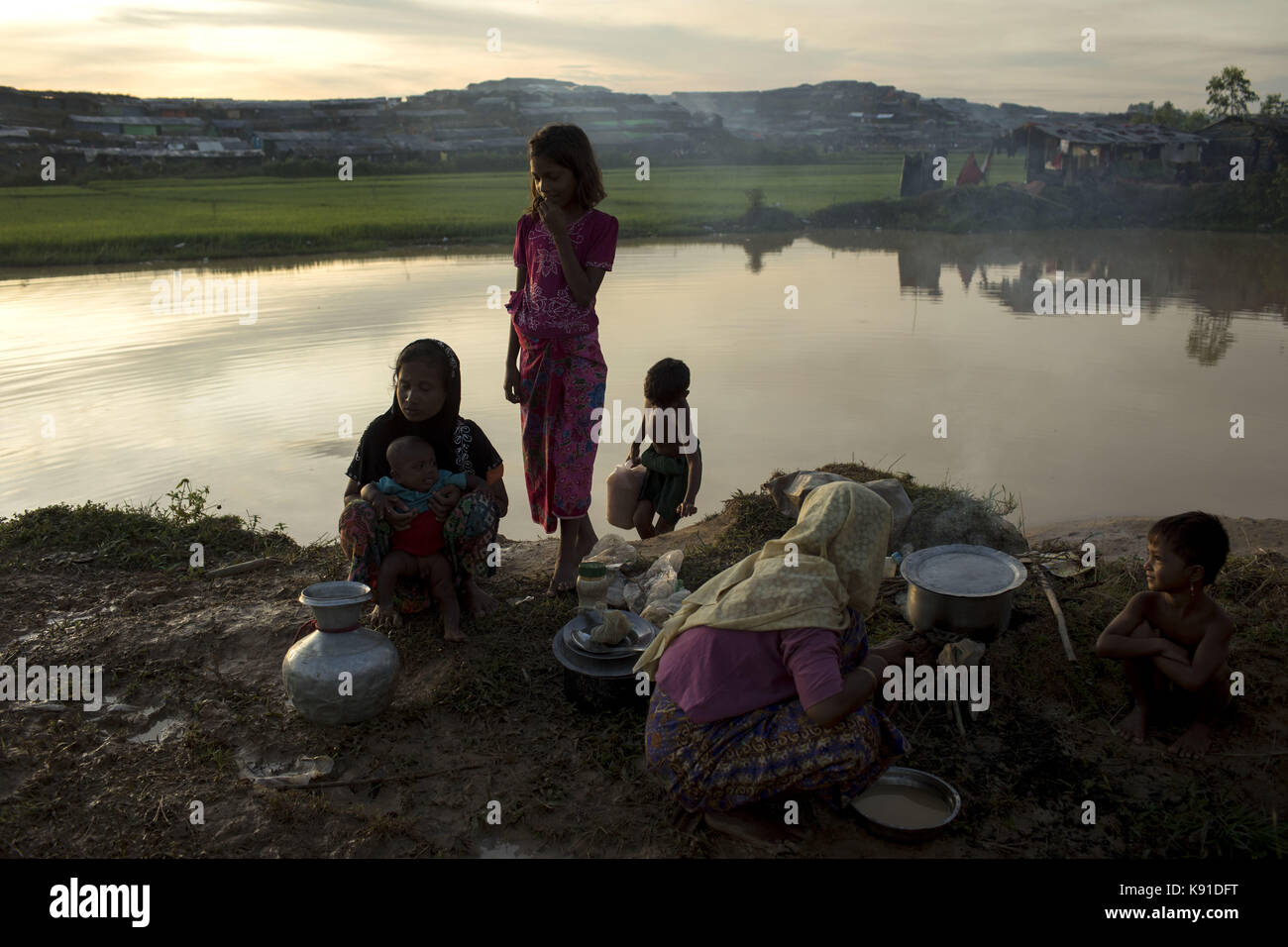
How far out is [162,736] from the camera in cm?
286

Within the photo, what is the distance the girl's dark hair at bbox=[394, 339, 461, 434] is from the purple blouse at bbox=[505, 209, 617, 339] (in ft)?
1.34

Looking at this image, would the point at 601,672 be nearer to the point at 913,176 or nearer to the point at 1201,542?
the point at 1201,542

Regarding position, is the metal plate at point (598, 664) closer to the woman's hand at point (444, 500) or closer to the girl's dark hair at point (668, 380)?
the woman's hand at point (444, 500)

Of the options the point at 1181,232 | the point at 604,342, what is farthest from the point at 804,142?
the point at 604,342

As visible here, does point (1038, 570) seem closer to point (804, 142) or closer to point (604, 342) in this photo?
point (604, 342)

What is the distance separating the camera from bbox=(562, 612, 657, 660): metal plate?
2.83 meters

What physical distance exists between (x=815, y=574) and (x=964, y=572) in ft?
4.16

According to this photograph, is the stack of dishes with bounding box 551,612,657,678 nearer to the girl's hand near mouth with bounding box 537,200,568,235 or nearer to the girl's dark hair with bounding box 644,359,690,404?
the girl's hand near mouth with bounding box 537,200,568,235

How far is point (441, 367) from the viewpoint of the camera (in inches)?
130

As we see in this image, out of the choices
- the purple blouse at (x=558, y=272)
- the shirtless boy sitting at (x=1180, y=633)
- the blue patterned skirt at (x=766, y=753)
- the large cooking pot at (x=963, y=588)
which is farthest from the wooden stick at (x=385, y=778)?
the shirtless boy sitting at (x=1180, y=633)

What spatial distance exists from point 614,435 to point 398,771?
3.75 m

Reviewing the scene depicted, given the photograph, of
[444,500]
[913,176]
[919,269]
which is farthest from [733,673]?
[913,176]

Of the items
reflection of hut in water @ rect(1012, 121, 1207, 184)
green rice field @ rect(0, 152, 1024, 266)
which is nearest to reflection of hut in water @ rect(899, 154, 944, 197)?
green rice field @ rect(0, 152, 1024, 266)
